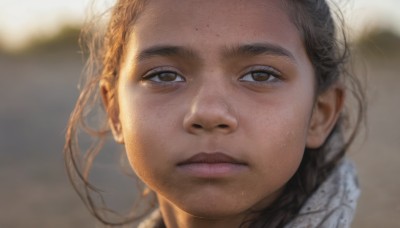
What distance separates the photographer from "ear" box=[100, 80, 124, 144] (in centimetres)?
279

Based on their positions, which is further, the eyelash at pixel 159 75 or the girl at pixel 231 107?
the eyelash at pixel 159 75

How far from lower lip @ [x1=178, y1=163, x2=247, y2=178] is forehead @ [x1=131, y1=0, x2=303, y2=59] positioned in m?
0.40

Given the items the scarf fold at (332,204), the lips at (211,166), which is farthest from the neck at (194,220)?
the lips at (211,166)

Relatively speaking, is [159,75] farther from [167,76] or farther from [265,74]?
[265,74]

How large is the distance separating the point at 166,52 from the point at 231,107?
1.06 ft

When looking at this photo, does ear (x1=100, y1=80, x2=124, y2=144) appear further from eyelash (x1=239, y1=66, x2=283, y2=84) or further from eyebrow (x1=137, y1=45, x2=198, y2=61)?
eyelash (x1=239, y1=66, x2=283, y2=84)

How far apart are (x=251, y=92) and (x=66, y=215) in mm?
3271

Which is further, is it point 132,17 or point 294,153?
point 132,17

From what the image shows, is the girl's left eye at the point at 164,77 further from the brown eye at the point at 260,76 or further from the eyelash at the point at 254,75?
the brown eye at the point at 260,76

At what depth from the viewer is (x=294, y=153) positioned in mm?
2338

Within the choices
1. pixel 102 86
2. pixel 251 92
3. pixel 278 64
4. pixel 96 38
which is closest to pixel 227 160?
pixel 251 92

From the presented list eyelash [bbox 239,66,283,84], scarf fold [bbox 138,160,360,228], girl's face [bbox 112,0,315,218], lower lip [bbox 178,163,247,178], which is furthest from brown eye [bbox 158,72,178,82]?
scarf fold [bbox 138,160,360,228]

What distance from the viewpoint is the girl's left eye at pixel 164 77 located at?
7.69ft

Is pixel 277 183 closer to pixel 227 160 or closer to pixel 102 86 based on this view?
pixel 227 160
